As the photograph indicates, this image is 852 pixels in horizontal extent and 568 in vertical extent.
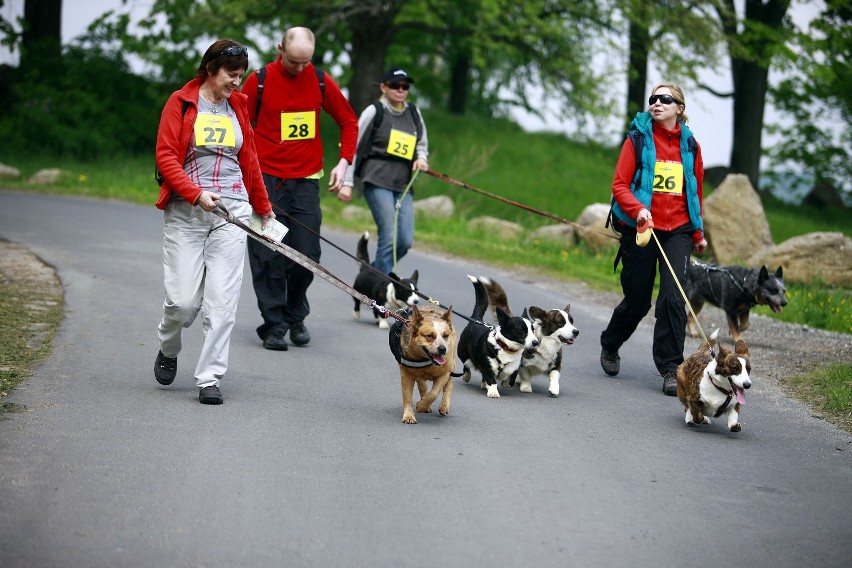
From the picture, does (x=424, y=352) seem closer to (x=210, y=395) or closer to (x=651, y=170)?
(x=210, y=395)

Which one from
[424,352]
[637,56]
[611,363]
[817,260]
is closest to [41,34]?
[637,56]

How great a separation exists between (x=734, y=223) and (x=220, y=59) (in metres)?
13.1

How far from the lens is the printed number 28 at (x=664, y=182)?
9094 millimetres

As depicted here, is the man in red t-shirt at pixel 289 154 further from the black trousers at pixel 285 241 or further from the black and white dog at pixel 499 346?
the black and white dog at pixel 499 346

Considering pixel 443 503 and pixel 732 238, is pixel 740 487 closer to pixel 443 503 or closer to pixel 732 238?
pixel 443 503

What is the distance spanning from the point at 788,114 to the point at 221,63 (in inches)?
1069

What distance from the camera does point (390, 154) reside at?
11.6 metres

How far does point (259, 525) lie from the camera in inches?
214

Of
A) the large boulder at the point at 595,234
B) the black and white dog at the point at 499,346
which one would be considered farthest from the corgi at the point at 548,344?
the large boulder at the point at 595,234

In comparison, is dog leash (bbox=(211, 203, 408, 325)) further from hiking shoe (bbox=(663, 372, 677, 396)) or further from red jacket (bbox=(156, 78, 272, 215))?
hiking shoe (bbox=(663, 372, 677, 396))

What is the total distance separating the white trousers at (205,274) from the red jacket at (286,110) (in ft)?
6.82

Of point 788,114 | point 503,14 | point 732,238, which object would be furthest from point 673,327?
point 788,114

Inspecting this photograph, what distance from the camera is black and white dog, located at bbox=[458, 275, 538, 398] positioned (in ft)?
27.6

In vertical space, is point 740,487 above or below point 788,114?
below
